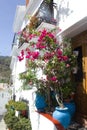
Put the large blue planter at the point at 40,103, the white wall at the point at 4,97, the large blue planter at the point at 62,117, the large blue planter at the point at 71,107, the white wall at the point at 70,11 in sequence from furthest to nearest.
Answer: the white wall at the point at 4,97, the large blue planter at the point at 40,103, the large blue planter at the point at 71,107, the white wall at the point at 70,11, the large blue planter at the point at 62,117

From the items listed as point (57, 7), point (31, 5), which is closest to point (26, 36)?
point (57, 7)

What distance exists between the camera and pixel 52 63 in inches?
442

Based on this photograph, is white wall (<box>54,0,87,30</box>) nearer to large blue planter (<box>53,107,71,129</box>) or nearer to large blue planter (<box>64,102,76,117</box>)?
large blue planter (<box>64,102,76,117</box>)

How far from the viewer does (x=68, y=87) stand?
12.0 meters

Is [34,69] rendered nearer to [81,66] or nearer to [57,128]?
[81,66]

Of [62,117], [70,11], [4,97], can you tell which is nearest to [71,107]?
[62,117]

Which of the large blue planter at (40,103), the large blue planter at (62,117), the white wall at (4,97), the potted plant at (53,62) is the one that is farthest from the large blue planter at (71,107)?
the white wall at (4,97)

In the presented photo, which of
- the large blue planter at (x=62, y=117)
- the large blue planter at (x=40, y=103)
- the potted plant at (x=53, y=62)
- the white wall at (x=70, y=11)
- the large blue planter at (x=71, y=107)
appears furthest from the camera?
the large blue planter at (x=40, y=103)

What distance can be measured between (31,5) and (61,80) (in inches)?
443

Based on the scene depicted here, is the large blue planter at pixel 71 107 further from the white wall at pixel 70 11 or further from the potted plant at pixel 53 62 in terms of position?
the white wall at pixel 70 11

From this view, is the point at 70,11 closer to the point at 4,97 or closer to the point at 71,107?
the point at 71,107

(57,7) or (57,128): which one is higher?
(57,7)

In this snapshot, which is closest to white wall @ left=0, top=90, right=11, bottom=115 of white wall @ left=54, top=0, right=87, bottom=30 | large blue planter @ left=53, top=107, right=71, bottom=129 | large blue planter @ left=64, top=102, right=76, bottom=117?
white wall @ left=54, top=0, right=87, bottom=30

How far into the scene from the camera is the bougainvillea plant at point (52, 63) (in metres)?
11.3
